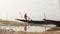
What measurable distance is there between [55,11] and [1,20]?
577 millimetres

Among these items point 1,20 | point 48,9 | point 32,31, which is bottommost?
point 32,31

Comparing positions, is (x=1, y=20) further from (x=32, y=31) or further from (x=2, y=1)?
(x=32, y=31)

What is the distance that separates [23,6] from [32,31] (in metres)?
0.28

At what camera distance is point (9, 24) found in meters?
1.14

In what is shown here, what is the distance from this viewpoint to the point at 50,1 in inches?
45.7

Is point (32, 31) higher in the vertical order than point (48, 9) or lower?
lower

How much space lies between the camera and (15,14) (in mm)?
1159

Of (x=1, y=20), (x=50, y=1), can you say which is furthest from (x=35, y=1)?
(x=1, y=20)

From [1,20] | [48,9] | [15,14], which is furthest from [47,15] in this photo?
[1,20]

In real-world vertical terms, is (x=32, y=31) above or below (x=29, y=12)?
below

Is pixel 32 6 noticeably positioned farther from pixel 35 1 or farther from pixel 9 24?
pixel 9 24

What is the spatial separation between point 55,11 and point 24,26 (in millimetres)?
362

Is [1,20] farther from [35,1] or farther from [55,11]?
[55,11]

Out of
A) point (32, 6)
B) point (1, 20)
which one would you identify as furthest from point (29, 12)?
point (1, 20)
